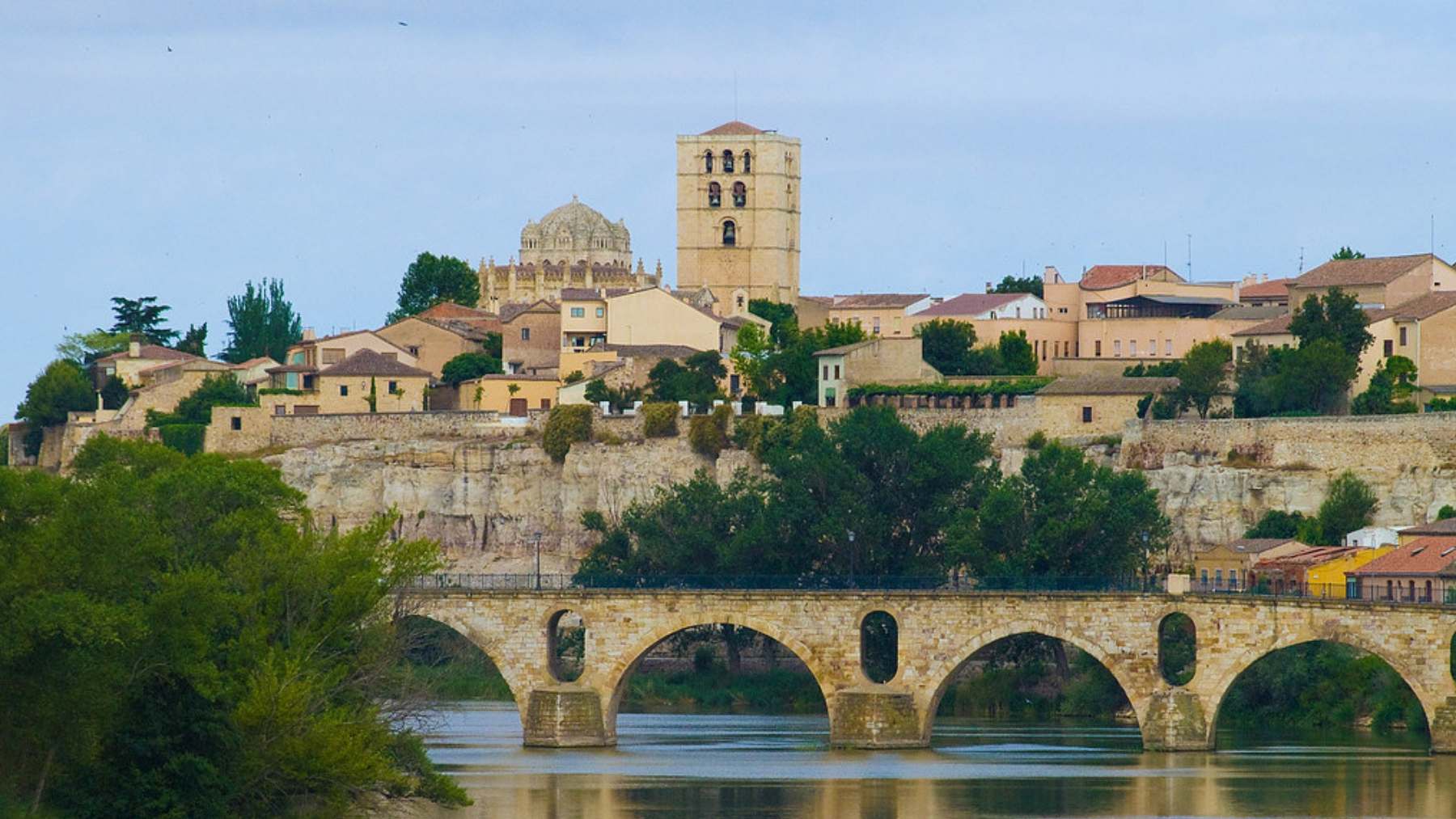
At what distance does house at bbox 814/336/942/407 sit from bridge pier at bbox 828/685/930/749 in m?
32.3

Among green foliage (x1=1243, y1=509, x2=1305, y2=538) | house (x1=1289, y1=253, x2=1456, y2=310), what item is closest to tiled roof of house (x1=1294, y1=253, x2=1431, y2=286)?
house (x1=1289, y1=253, x2=1456, y2=310)

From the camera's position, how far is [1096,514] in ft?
280

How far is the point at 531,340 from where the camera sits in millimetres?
119812

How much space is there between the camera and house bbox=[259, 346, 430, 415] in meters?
114

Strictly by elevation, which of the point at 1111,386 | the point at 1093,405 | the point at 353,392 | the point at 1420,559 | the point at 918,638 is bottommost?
A: the point at 918,638

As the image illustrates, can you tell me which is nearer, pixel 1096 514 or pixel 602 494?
pixel 1096 514

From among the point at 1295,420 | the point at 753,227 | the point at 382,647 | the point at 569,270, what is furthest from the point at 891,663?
the point at 569,270

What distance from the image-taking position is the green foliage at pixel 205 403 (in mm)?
113625

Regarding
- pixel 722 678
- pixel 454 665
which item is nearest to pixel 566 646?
pixel 454 665

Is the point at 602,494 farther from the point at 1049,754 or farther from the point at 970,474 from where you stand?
the point at 1049,754

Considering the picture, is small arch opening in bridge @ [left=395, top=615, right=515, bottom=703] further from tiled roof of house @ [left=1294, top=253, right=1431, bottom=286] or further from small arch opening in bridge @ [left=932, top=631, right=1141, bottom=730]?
tiled roof of house @ [left=1294, top=253, right=1431, bottom=286]

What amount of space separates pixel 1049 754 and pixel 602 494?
1418 inches

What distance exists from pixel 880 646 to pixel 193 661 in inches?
1352

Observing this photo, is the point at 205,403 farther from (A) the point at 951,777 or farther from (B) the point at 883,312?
(A) the point at 951,777
